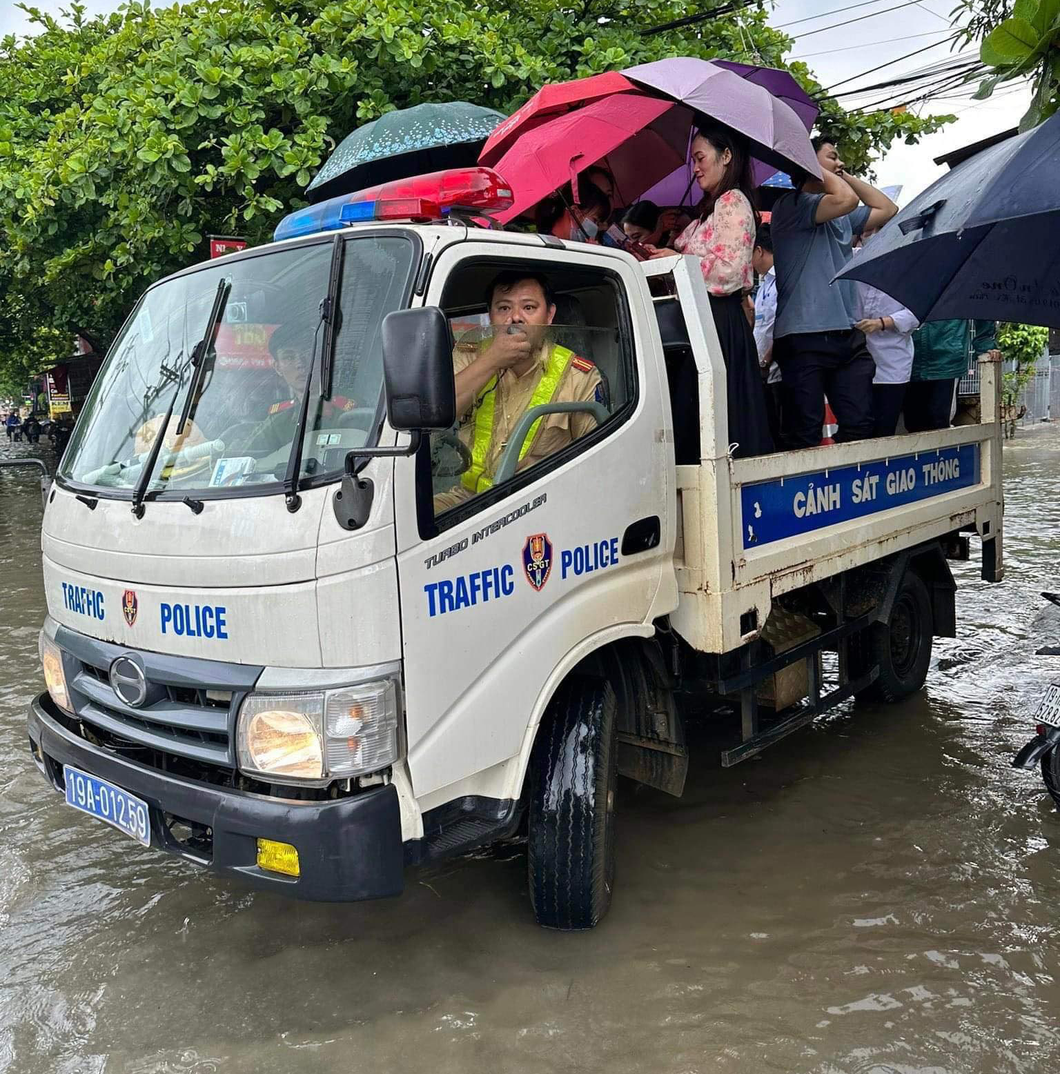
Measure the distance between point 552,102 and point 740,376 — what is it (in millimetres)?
1929

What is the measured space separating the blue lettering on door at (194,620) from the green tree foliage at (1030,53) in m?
2.29

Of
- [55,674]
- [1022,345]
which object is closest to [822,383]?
[55,674]

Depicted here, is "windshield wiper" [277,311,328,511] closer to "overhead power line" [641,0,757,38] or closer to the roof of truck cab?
the roof of truck cab

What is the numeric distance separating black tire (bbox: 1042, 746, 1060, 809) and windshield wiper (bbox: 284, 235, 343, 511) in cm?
298

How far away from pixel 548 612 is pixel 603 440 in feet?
1.90

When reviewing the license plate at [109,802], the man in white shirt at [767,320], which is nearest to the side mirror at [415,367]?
the license plate at [109,802]

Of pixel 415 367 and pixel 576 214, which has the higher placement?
pixel 576 214

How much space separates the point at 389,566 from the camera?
241 cm

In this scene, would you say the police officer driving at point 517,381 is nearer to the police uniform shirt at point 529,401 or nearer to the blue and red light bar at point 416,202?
the police uniform shirt at point 529,401

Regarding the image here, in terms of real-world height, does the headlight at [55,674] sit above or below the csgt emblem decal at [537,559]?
below

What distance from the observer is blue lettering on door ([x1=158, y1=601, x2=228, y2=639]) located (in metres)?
2.54

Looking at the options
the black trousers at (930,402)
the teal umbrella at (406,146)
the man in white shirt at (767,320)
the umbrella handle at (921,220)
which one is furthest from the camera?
the teal umbrella at (406,146)

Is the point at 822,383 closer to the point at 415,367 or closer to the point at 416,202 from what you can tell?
the point at 416,202

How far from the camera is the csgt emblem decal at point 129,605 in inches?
108
